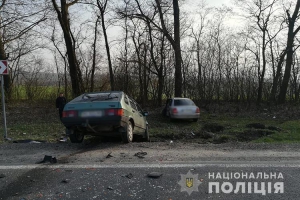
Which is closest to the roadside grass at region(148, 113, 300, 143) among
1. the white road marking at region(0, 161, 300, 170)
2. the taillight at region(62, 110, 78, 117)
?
the taillight at region(62, 110, 78, 117)

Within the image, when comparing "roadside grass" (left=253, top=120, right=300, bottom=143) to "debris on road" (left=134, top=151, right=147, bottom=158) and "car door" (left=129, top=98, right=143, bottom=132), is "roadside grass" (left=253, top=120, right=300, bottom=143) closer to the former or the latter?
"car door" (left=129, top=98, right=143, bottom=132)

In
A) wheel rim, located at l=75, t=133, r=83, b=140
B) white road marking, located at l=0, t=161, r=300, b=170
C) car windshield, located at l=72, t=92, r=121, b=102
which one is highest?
car windshield, located at l=72, t=92, r=121, b=102

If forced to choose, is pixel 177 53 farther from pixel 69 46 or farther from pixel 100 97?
pixel 100 97

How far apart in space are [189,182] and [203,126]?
11375mm

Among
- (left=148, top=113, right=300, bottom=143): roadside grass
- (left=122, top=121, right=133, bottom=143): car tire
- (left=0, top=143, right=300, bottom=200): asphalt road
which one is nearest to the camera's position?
(left=0, top=143, right=300, bottom=200): asphalt road

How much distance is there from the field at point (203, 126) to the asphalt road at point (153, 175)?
4.48 meters

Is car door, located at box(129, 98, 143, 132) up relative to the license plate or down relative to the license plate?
down

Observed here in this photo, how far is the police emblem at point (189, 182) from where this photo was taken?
475 centimetres

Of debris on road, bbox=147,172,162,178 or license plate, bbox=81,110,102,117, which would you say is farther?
license plate, bbox=81,110,102,117

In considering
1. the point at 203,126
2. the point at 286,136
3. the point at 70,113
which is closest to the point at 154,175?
the point at 70,113

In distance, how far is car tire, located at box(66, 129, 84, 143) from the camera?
8.69 metres

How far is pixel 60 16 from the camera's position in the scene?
24516 millimetres

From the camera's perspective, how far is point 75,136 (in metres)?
9.01

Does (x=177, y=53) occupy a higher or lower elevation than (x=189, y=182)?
higher
